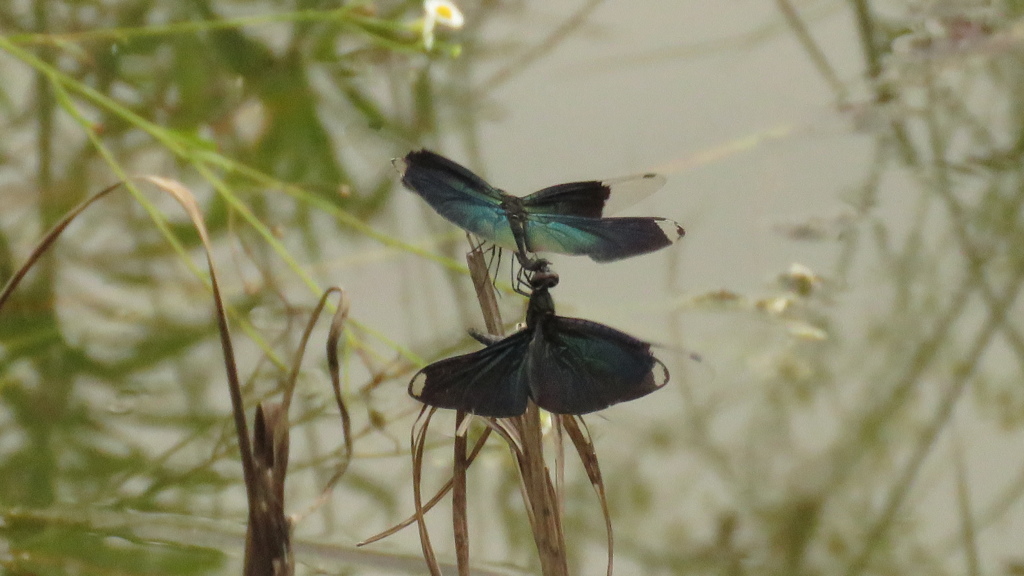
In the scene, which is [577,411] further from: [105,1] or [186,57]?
[105,1]

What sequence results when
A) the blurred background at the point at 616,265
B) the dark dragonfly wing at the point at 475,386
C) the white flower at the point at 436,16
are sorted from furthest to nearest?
the blurred background at the point at 616,265 < the white flower at the point at 436,16 < the dark dragonfly wing at the point at 475,386

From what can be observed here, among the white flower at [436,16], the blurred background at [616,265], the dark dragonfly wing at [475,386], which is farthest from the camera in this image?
the blurred background at [616,265]

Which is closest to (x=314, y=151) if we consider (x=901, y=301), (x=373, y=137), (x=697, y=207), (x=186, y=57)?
(x=373, y=137)

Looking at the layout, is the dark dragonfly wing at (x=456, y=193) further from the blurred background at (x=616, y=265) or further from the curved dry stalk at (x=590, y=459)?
the blurred background at (x=616, y=265)

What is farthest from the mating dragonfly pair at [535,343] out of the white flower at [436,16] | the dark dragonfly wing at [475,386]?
the white flower at [436,16]

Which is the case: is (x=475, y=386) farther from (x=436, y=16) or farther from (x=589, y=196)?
(x=436, y=16)

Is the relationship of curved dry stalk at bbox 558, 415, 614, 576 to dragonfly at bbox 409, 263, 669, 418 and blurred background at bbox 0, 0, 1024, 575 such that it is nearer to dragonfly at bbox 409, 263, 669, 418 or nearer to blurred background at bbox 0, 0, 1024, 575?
dragonfly at bbox 409, 263, 669, 418

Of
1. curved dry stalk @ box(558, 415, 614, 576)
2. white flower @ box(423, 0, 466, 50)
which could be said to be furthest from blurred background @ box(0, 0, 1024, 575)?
curved dry stalk @ box(558, 415, 614, 576)
